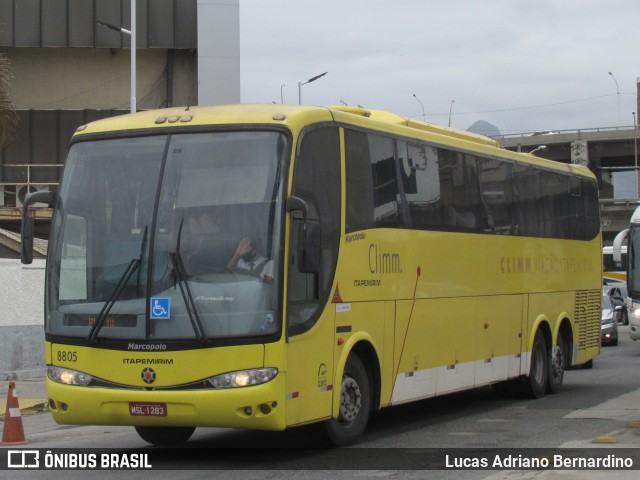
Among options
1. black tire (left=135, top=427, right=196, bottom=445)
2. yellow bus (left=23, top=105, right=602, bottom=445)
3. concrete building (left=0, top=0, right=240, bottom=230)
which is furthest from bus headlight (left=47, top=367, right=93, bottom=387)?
concrete building (left=0, top=0, right=240, bottom=230)

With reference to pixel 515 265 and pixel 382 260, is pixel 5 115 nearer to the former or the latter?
pixel 515 265

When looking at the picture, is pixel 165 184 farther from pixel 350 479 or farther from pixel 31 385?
pixel 31 385

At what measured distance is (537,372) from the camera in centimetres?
1745

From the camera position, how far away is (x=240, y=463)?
36.0 ft

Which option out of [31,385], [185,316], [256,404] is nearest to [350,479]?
[256,404]

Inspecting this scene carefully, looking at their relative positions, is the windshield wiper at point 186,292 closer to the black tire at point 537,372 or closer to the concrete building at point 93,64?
the black tire at point 537,372

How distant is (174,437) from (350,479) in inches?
125

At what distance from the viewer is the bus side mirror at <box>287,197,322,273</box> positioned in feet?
34.0

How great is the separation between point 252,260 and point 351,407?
2.36m

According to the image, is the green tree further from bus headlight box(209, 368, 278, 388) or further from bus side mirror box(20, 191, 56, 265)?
bus headlight box(209, 368, 278, 388)

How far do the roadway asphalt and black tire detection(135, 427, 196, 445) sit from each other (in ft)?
7.53

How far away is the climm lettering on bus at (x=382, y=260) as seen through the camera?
1219cm

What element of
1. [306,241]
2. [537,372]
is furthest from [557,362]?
[306,241]

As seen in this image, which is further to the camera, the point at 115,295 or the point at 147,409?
the point at 115,295
